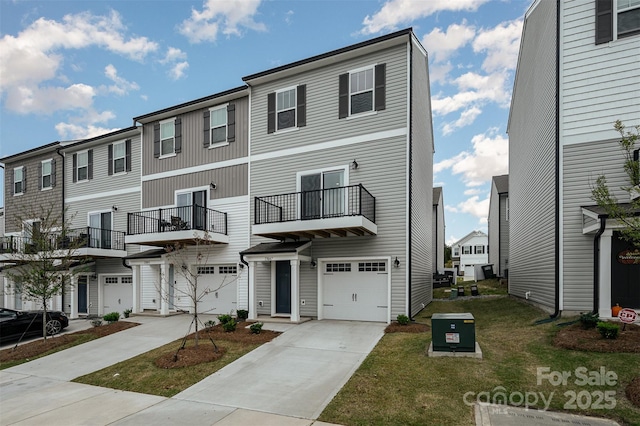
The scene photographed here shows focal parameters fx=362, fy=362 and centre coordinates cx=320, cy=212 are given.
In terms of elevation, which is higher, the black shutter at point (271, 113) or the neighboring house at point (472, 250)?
the black shutter at point (271, 113)

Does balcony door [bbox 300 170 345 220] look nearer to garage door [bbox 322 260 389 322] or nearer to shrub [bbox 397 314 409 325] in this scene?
garage door [bbox 322 260 389 322]

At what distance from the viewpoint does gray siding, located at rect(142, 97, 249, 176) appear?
15.1 m

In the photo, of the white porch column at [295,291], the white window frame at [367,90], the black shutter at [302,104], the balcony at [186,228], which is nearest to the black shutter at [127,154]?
the balcony at [186,228]

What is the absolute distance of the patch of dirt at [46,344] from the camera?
1077cm

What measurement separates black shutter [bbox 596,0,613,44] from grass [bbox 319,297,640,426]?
7949 mm

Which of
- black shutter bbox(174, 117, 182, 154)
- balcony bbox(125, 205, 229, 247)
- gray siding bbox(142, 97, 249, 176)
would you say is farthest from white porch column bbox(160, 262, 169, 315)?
black shutter bbox(174, 117, 182, 154)

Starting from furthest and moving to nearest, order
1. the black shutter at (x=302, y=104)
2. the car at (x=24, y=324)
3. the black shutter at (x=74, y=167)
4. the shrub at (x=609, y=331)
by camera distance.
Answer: the black shutter at (x=74, y=167) < the black shutter at (x=302, y=104) < the car at (x=24, y=324) < the shrub at (x=609, y=331)

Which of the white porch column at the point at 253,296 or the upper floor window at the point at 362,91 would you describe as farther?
the white porch column at the point at 253,296

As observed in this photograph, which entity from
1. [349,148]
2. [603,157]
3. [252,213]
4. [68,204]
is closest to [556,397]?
[603,157]

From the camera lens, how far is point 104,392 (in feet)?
24.0

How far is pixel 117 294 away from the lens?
1817 cm

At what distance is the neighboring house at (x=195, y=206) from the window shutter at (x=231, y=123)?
41 mm

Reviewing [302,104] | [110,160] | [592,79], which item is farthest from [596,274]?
[110,160]

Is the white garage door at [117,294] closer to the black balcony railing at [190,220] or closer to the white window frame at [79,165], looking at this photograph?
the black balcony railing at [190,220]
